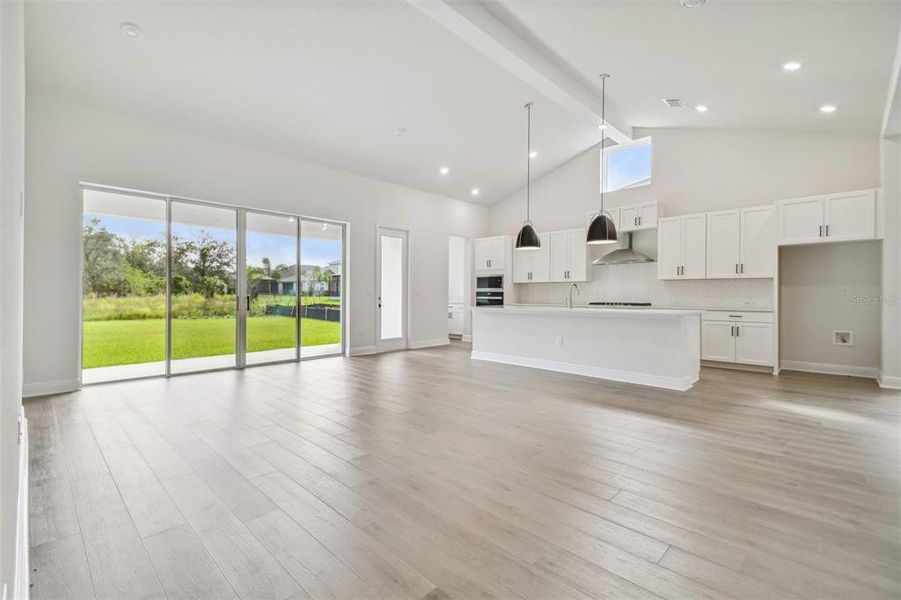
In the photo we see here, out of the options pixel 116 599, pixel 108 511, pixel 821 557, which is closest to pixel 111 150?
pixel 108 511

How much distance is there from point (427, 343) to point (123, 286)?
5167mm

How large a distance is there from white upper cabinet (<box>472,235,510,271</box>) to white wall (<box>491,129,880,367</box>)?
1.09m

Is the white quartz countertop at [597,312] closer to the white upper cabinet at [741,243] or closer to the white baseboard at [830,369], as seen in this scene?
the white upper cabinet at [741,243]

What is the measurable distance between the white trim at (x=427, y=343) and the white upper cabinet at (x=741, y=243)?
16.7 ft

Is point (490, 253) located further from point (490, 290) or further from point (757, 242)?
point (757, 242)

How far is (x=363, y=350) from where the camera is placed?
759 cm

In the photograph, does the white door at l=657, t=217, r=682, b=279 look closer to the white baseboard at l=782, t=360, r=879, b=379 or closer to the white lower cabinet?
the white lower cabinet

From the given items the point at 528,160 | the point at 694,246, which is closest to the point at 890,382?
the point at 694,246

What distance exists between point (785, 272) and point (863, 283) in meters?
0.85

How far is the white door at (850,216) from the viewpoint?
16.9ft

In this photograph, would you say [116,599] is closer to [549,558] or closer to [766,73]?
[549,558]

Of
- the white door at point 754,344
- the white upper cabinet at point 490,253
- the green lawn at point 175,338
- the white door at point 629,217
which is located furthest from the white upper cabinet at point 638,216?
the green lawn at point 175,338

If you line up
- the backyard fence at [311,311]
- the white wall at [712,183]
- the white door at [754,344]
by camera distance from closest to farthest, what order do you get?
1. the white wall at [712,183]
2. the white door at [754,344]
3. the backyard fence at [311,311]

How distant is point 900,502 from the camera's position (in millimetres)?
2277
